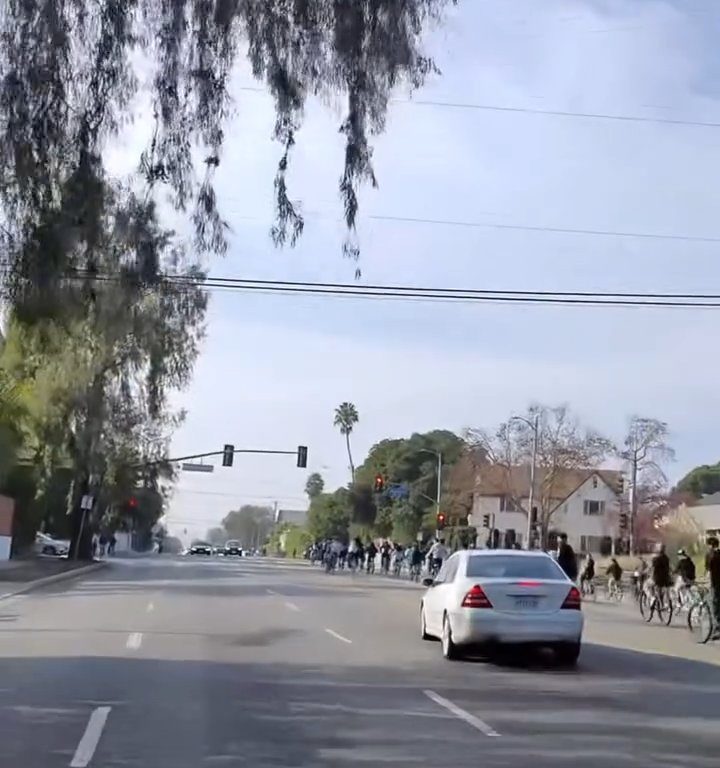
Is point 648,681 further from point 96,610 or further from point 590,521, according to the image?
point 590,521

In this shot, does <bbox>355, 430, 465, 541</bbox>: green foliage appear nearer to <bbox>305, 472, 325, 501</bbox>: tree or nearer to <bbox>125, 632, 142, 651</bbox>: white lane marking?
<bbox>305, 472, 325, 501</bbox>: tree

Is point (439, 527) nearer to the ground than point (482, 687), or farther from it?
farther from it

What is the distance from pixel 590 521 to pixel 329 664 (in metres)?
82.1

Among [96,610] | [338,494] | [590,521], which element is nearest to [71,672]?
[96,610]

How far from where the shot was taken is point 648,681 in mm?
16203

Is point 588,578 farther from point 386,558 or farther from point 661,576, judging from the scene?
point 386,558

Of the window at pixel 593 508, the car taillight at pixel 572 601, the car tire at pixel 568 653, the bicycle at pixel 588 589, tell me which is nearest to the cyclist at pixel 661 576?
the bicycle at pixel 588 589

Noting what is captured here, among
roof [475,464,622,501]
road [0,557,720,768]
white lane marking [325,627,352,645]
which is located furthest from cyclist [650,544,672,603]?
roof [475,464,622,501]

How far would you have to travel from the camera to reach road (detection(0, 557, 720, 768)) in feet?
35.1

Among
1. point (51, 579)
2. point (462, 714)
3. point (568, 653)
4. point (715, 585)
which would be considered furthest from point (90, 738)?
point (51, 579)

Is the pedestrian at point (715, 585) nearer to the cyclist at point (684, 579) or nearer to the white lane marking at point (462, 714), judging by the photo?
the cyclist at point (684, 579)

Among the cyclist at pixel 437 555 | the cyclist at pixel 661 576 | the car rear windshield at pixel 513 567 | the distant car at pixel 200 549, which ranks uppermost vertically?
the distant car at pixel 200 549

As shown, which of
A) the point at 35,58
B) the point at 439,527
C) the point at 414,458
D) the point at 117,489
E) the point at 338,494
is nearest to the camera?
the point at 35,58

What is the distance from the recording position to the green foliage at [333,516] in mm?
119438
